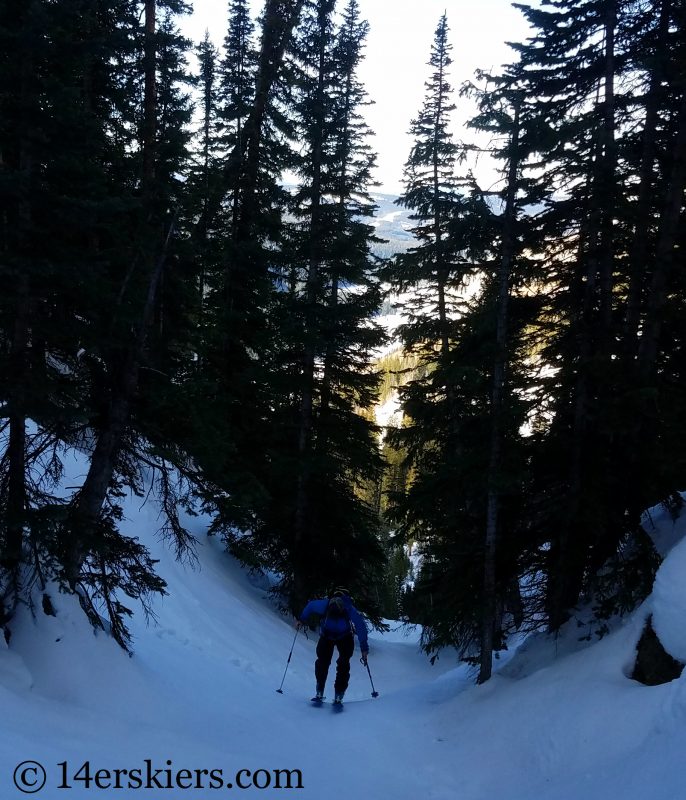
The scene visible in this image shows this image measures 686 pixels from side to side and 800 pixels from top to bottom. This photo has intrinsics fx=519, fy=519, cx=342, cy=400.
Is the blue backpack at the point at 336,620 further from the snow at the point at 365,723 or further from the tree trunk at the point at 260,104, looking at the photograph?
the tree trunk at the point at 260,104

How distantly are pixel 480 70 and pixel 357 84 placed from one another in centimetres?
1358

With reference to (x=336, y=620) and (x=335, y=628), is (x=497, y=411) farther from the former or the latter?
(x=335, y=628)

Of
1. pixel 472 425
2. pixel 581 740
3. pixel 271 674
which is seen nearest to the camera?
pixel 581 740

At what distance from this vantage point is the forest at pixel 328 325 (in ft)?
22.6

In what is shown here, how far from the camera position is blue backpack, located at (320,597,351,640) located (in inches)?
392

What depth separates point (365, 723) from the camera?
8.76m

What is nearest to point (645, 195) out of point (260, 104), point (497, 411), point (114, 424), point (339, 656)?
point (497, 411)

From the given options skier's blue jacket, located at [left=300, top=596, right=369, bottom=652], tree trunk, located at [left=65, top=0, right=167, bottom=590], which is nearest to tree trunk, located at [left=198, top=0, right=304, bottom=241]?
tree trunk, located at [left=65, top=0, right=167, bottom=590]

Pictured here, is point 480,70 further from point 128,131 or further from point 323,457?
point 323,457

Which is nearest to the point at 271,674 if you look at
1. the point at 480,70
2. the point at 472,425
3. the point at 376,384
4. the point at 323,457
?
the point at 323,457

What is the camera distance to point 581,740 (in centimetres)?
630

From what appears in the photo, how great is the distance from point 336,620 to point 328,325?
9123 millimetres

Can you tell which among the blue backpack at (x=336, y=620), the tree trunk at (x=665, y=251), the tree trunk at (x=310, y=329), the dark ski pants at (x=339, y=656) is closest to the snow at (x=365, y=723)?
the dark ski pants at (x=339, y=656)

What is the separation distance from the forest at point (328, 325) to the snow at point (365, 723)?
2.80 ft
